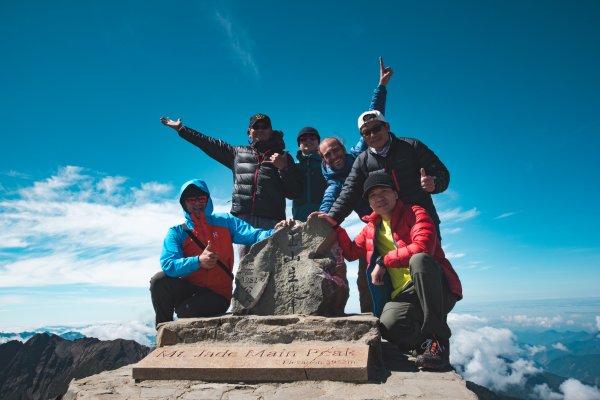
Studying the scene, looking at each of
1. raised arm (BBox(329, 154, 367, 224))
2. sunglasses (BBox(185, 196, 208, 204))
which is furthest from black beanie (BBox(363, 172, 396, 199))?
sunglasses (BBox(185, 196, 208, 204))

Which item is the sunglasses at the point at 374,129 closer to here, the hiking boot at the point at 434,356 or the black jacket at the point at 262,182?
the black jacket at the point at 262,182

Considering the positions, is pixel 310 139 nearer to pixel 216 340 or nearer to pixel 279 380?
pixel 216 340

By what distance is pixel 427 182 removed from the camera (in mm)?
5359

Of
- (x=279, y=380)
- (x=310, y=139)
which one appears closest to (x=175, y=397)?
(x=279, y=380)

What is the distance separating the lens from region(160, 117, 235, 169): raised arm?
7.50 m

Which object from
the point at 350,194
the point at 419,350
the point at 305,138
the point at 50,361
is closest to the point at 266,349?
the point at 419,350

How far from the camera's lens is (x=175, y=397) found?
4.20 meters

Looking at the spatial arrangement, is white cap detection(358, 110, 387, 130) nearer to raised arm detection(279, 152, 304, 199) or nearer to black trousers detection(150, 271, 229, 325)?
raised arm detection(279, 152, 304, 199)

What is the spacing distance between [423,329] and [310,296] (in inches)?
62.1

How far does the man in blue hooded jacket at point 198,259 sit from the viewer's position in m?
5.82

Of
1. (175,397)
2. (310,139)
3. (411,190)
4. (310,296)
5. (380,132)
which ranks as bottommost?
(175,397)

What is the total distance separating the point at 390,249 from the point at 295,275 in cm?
144

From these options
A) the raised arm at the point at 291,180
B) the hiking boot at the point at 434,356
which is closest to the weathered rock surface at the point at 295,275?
the raised arm at the point at 291,180

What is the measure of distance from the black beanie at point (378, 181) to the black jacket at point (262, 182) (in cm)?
197
